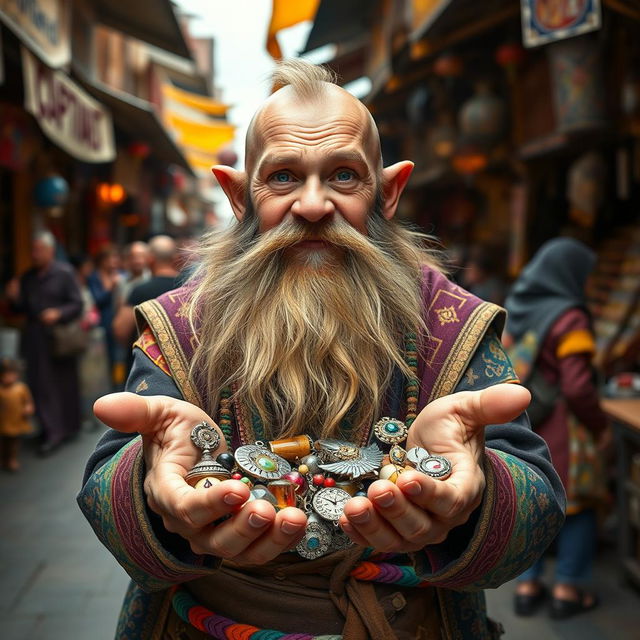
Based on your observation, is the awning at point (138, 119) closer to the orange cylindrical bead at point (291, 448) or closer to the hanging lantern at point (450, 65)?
the hanging lantern at point (450, 65)

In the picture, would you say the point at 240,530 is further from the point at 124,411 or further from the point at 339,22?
the point at 339,22

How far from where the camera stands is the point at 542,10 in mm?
4184

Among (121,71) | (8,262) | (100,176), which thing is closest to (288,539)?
(8,262)

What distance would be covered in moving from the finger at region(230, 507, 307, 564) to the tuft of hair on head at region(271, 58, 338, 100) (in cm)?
86

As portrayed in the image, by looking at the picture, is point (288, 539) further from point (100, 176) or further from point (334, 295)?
point (100, 176)

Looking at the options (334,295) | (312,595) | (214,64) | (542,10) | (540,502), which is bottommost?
(214,64)

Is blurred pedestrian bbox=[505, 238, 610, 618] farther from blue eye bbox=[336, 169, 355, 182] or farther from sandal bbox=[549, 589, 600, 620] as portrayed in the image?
blue eye bbox=[336, 169, 355, 182]

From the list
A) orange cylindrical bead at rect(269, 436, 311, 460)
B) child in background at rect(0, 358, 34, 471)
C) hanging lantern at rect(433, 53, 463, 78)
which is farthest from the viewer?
hanging lantern at rect(433, 53, 463, 78)

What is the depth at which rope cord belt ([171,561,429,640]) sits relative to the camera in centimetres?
134

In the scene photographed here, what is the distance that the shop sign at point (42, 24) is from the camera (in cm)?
482

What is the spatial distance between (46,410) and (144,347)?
538 cm

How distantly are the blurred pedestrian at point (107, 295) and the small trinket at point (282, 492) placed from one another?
7.25m

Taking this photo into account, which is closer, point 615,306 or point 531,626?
point 531,626

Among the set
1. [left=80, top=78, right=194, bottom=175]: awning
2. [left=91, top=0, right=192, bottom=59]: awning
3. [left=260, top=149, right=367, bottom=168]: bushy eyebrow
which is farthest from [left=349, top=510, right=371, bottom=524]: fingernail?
[left=91, top=0, right=192, bottom=59]: awning
